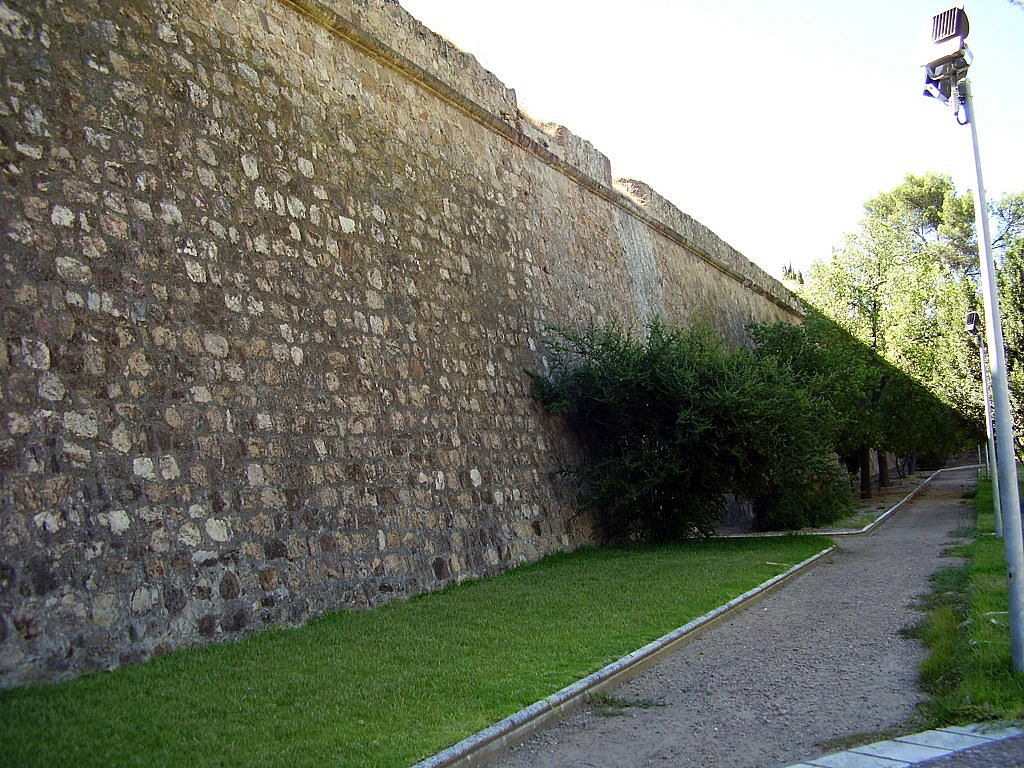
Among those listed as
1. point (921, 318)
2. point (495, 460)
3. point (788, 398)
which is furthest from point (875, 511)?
point (495, 460)

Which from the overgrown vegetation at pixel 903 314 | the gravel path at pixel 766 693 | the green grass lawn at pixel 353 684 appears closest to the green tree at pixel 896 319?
A: the overgrown vegetation at pixel 903 314

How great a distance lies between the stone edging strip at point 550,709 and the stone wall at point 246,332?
2501 mm

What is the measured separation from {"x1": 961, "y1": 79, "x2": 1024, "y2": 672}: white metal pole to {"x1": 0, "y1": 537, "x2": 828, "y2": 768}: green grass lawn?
235cm

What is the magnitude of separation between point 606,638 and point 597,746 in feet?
6.46

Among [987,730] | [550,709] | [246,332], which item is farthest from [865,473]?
[550,709]

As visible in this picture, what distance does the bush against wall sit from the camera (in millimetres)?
12023

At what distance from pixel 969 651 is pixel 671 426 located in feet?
22.9

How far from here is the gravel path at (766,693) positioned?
4.34m

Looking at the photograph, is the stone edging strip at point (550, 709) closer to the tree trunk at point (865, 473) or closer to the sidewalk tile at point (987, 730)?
the sidewalk tile at point (987, 730)

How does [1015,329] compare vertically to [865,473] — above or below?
above

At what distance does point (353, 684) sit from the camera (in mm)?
5141

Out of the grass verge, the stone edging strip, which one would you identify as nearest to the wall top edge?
the stone edging strip

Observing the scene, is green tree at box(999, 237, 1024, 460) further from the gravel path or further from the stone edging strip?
the stone edging strip

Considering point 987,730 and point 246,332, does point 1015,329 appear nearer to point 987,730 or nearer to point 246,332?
point 987,730
